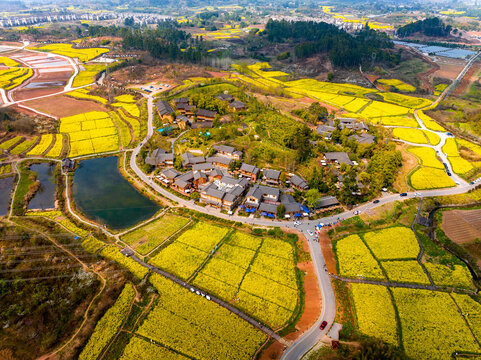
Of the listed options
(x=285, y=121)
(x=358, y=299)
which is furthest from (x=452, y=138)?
(x=358, y=299)

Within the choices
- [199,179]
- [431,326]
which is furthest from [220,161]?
[431,326]

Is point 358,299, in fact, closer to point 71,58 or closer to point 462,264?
point 462,264

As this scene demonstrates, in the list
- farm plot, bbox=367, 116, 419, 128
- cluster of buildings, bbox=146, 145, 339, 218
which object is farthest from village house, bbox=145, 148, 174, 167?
farm plot, bbox=367, 116, 419, 128

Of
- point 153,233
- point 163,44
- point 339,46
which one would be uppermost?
point 339,46

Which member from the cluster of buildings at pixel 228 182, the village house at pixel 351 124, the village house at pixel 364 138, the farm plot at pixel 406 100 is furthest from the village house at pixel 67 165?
the farm plot at pixel 406 100

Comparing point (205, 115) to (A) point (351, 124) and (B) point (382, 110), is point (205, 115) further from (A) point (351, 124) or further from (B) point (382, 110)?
(B) point (382, 110)
